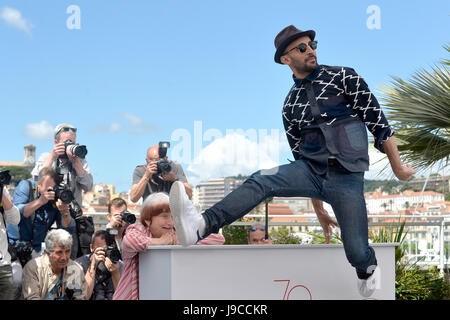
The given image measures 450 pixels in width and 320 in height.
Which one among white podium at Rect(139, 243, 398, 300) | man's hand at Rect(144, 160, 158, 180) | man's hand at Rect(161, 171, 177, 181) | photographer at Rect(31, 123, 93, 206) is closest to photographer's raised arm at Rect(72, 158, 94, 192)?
photographer at Rect(31, 123, 93, 206)

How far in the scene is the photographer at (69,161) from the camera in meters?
4.54

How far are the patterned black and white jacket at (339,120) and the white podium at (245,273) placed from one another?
43 centimetres

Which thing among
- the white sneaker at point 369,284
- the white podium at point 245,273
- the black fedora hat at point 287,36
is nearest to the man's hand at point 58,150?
the white podium at point 245,273

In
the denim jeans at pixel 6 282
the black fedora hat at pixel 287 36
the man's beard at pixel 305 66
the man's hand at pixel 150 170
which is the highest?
the black fedora hat at pixel 287 36

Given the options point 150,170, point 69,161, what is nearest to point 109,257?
point 150,170

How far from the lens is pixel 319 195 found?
9.38ft

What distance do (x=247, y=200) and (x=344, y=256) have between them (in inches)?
23.6

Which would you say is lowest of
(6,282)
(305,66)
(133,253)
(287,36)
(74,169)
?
(6,282)

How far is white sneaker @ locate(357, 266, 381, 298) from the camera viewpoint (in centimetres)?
284

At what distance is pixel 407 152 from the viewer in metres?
6.58

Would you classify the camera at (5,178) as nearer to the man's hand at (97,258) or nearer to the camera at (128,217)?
the man's hand at (97,258)

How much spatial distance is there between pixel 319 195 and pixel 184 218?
0.71 meters

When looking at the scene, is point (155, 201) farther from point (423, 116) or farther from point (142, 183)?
point (423, 116)

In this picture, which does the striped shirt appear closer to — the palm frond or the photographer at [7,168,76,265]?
the photographer at [7,168,76,265]
